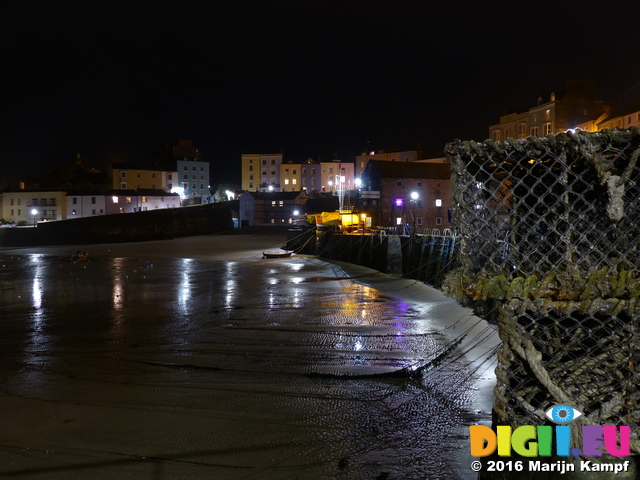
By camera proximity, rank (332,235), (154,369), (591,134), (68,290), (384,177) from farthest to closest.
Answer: (384,177), (332,235), (68,290), (154,369), (591,134)

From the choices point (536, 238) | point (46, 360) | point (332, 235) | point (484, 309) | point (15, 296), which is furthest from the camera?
point (332, 235)

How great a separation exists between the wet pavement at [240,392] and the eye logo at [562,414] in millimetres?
1808

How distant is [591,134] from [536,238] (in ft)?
2.99

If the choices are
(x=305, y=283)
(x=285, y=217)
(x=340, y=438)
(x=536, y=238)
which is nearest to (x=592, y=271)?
(x=536, y=238)

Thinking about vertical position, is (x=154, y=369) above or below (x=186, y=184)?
below

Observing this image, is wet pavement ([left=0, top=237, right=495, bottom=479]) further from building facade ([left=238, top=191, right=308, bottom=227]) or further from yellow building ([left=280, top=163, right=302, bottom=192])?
yellow building ([left=280, top=163, right=302, bottom=192])

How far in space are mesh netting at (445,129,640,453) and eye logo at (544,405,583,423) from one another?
43mm

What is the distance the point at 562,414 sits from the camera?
3.20m

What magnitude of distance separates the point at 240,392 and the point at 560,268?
513cm

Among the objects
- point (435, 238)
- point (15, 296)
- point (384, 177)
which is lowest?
point (15, 296)

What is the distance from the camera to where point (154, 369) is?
8289mm

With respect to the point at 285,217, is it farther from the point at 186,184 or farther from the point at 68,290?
the point at 68,290

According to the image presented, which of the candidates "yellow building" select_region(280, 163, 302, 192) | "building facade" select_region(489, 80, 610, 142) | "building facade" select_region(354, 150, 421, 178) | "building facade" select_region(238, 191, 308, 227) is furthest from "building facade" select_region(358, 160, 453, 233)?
"yellow building" select_region(280, 163, 302, 192)

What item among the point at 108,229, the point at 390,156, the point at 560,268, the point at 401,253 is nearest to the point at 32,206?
the point at 108,229
